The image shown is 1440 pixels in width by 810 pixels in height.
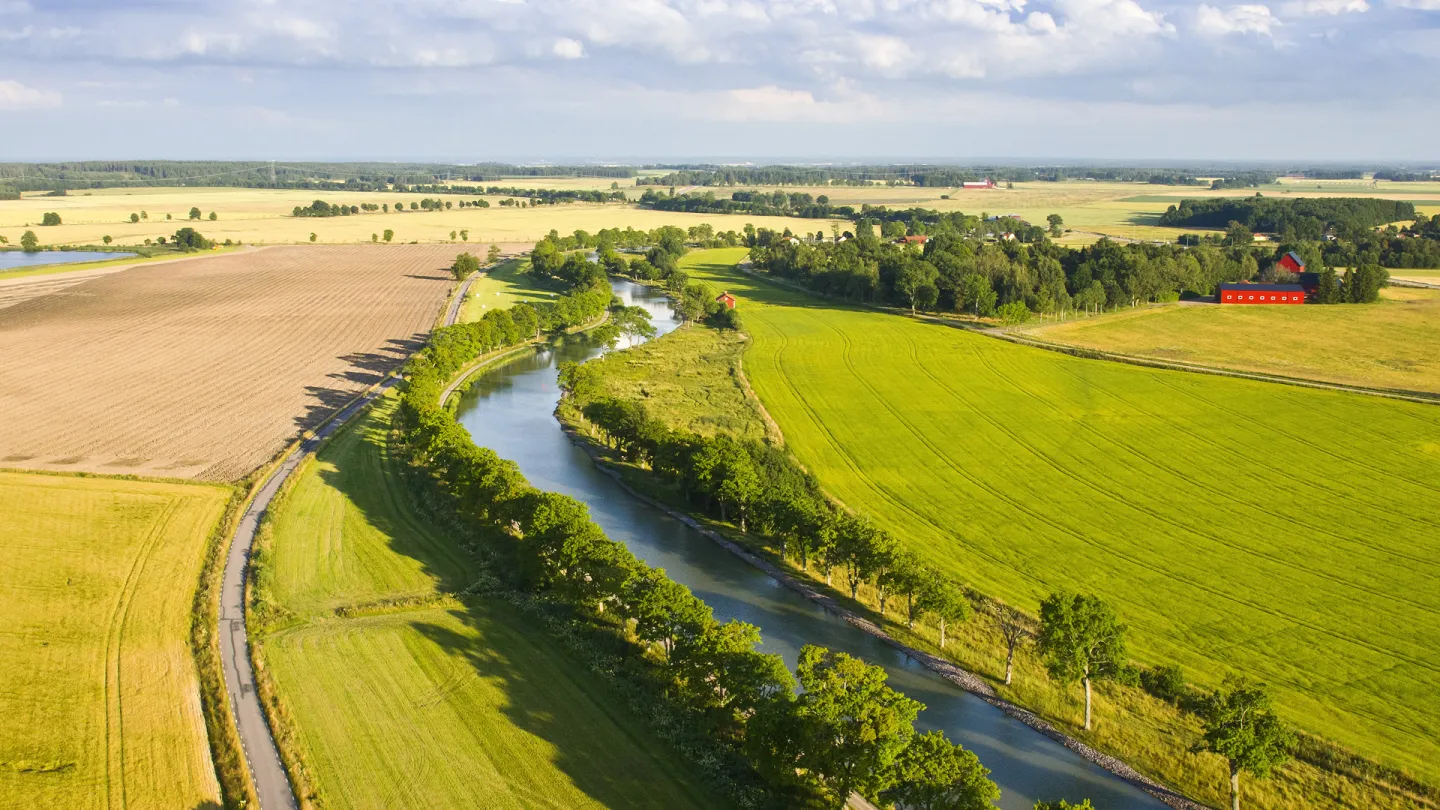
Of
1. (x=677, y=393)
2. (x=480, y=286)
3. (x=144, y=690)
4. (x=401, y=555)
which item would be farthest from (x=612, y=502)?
(x=480, y=286)

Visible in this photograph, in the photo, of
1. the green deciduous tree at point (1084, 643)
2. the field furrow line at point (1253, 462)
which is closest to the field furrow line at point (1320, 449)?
the field furrow line at point (1253, 462)

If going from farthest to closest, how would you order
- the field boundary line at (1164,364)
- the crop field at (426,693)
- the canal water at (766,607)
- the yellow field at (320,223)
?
1. the yellow field at (320,223)
2. the field boundary line at (1164,364)
3. the canal water at (766,607)
4. the crop field at (426,693)

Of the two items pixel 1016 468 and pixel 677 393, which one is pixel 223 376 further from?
pixel 1016 468

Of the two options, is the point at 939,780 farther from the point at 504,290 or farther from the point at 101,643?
the point at 504,290

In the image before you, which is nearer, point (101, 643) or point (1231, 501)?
point (101, 643)

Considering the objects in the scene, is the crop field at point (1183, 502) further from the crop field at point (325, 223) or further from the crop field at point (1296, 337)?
the crop field at point (325, 223)

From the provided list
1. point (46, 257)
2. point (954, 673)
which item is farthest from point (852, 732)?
point (46, 257)

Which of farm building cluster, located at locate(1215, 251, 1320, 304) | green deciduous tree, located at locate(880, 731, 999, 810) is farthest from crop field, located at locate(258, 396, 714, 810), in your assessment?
farm building cluster, located at locate(1215, 251, 1320, 304)
